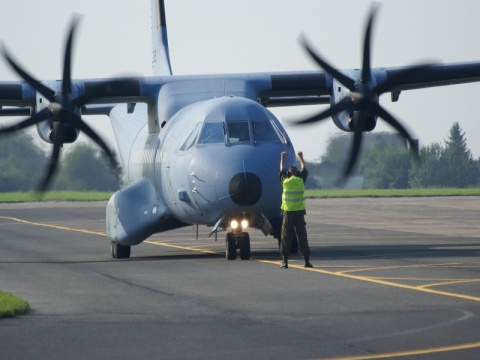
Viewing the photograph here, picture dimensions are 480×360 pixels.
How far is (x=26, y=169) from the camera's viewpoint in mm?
64000

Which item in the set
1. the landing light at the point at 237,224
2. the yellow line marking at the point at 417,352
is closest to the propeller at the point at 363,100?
the landing light at the point at 237,224

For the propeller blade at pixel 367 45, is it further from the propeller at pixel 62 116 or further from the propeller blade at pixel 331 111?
the propeller at pixel 62 116

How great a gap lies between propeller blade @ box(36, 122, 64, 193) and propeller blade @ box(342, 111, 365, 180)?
682 cm

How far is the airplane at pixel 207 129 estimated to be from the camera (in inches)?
899

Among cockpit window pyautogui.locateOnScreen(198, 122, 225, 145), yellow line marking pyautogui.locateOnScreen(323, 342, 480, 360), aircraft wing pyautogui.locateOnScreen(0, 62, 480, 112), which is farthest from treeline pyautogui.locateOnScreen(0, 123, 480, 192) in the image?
yellow line marking pyautogui.locateOnScreen(323, 342, 480, 360)

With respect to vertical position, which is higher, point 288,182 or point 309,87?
point 309,87

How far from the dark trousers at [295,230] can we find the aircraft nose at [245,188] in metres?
0.90

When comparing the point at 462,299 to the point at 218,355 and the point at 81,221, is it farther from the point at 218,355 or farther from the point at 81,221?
the point at 81,221

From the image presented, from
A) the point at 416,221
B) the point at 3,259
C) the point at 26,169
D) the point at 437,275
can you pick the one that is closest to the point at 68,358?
the point at 437,275

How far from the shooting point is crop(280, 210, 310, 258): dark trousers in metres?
21.2

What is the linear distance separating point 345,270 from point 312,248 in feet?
24.4

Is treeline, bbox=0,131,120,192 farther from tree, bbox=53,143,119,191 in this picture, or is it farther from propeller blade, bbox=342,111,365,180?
propeller blade, bbox=342,111,365,180

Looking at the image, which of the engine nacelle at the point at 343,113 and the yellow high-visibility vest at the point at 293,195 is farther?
the engine nacelle at the point at 343,113

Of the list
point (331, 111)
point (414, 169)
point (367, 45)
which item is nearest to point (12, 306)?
point (331, 111)
